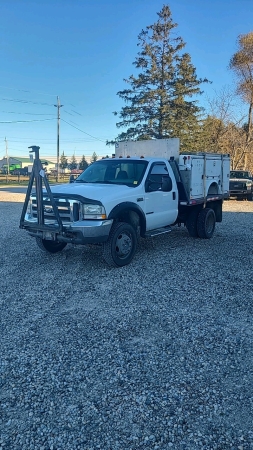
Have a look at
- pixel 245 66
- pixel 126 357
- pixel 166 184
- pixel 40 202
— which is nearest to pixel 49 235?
pixel 40 202

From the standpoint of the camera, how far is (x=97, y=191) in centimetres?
612

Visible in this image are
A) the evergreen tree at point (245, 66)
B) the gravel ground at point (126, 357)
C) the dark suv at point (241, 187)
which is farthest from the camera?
the evergreen tree at point (245, 66)

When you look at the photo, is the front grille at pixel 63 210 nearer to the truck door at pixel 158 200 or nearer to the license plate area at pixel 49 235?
the license plate area at pixel 49 235

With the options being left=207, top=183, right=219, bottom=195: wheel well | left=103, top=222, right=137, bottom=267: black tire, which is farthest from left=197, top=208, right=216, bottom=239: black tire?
left=103, top=222, right=137, bottom=267: black tire

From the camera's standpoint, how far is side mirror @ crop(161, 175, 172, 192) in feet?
23.0

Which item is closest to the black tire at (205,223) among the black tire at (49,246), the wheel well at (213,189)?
the wheel well at (213,189)

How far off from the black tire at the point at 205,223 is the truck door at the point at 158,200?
1.27 meters

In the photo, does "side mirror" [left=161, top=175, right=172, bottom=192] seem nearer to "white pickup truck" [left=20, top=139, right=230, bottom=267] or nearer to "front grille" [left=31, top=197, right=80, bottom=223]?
"white pickup truck" [left=20, top=139, right=230, bottom=267]

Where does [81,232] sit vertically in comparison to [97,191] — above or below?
below

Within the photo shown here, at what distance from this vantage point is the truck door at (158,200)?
689 centimetres

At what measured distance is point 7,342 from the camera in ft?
12.0

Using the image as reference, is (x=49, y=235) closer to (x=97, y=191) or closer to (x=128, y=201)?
(x=97, y=191)

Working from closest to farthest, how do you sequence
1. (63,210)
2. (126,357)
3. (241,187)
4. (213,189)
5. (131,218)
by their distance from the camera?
(126,357), (63,210), (131,218), (213,189), (241,187)

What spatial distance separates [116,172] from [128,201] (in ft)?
3.96
